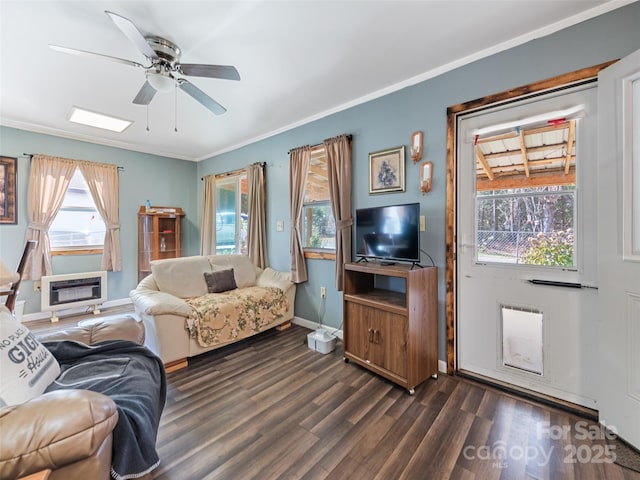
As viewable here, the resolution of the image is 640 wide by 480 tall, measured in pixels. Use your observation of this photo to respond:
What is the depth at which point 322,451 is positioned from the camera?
5.02 feet

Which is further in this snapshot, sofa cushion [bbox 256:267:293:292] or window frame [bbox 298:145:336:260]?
sofa cushion [bbox 256:267:293:292]

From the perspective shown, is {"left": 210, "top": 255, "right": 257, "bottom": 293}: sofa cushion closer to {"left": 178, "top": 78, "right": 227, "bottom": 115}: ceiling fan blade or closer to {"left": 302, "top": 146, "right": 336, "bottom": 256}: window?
{"left": 302, "top": 146, "right": 336, "bottom": 256}: window

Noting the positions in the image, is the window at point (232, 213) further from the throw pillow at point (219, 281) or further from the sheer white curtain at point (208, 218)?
the throw pillow at point (219, 281)

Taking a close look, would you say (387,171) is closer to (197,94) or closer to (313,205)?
(313,205)

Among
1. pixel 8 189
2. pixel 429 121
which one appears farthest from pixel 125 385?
pixel 8 189

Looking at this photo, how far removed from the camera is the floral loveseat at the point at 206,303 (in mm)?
2404

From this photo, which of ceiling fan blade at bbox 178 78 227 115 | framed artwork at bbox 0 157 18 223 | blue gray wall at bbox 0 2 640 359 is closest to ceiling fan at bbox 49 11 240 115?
ceiling fan blade at bbox 178 78 227 115

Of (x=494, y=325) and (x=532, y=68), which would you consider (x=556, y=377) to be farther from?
(x=532, y=68)

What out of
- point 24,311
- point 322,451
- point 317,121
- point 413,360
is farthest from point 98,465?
point 24,311

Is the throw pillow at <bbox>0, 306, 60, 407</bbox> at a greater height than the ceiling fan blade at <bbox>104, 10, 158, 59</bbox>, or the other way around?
the ceiling fan blade at <bbox>104, 10, 158, 59</bbox>

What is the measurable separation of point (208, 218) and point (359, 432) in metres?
4.35

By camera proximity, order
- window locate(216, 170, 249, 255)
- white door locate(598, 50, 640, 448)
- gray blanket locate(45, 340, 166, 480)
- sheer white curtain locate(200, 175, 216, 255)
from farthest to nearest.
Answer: sheer white curtain locate(200, 175, 216, 255) < window locate(216, 170, 249, 255) < white door locate(598, 50, 640, 448) < gray blanket locate(45, 340, 166, 480)

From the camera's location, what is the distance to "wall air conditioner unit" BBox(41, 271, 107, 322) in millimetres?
3641

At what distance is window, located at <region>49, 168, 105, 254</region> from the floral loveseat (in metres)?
2.06
